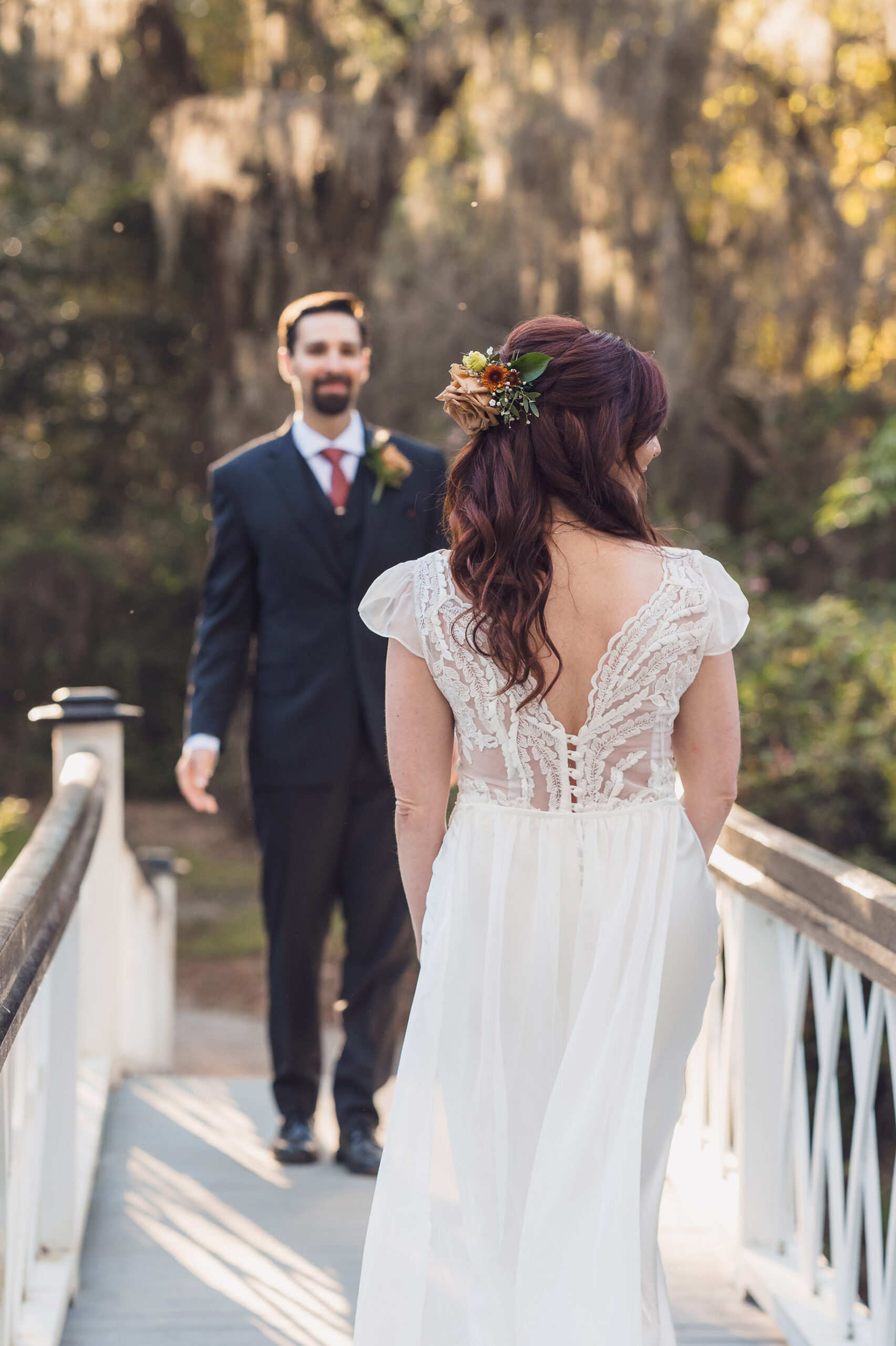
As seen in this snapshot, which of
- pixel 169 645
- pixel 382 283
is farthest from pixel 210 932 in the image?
pixel 382 283

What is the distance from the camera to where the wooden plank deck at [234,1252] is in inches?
94.3

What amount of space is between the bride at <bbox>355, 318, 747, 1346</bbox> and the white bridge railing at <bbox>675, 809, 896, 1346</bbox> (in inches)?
14.9

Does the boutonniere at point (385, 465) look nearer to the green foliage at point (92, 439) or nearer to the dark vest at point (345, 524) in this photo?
the dark vest at point (345, 524)

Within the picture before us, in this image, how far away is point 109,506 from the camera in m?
13.3

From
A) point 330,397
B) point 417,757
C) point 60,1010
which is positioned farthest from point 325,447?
point 417,757

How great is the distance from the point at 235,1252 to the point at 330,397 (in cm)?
184

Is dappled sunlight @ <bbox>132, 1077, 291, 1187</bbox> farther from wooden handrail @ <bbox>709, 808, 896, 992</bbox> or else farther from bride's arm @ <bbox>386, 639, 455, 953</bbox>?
bride's arm @ <bbox>386, 639, 455, 953</bbox>

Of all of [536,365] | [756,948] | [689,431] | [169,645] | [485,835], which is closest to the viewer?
[536,365]

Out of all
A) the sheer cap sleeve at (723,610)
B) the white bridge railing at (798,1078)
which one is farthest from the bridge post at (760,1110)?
the sheer cap sleeve at (723,610)

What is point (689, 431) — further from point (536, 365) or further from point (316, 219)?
point (536, 365)

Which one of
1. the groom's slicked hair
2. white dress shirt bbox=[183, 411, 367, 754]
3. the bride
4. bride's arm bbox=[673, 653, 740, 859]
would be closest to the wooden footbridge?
bride's arm bbox=[673, 653, 740, 859]

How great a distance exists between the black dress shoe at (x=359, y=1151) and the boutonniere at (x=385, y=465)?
1.46m

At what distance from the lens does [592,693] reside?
1739 millimetres

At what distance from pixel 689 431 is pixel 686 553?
7.80m
